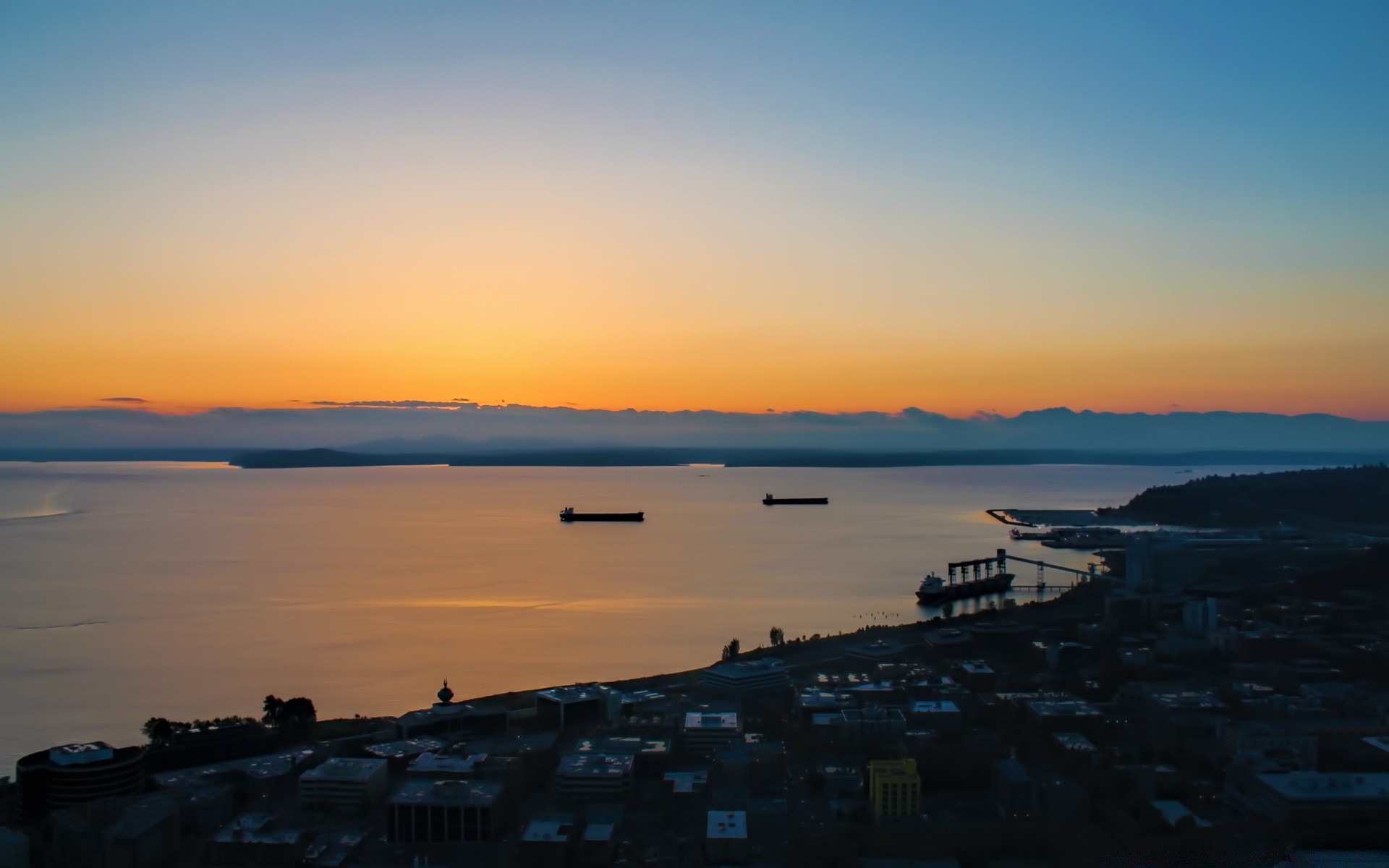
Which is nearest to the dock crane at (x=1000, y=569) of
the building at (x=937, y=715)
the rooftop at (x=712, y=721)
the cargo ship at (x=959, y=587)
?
the cargo ship at (x=959, y=587)

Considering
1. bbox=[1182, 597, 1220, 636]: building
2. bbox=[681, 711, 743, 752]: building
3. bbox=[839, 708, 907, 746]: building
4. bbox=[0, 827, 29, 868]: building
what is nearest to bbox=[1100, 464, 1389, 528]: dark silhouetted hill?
bbox=[1182, 597, 1220, 636]: building

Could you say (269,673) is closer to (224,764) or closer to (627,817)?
(224,764)

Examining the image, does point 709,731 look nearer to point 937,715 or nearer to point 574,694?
point 574,694

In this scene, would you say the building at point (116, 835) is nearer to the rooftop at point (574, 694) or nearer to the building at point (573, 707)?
the building at point (573, 707)

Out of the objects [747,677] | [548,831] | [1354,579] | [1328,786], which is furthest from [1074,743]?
[1354,579]

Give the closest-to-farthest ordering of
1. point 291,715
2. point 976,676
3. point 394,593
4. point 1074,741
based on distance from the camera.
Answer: point 1074,741, point 291,715, point 976,676, point 394,593

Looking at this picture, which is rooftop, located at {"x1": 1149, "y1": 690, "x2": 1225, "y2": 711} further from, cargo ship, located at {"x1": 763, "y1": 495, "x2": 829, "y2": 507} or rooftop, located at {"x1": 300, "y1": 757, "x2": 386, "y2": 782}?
cargo ship, located at {"x1": 763, "y1": 495, "x2": 829, "y2": 507}

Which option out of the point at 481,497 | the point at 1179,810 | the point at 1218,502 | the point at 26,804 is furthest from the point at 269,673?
the point at 481,497
